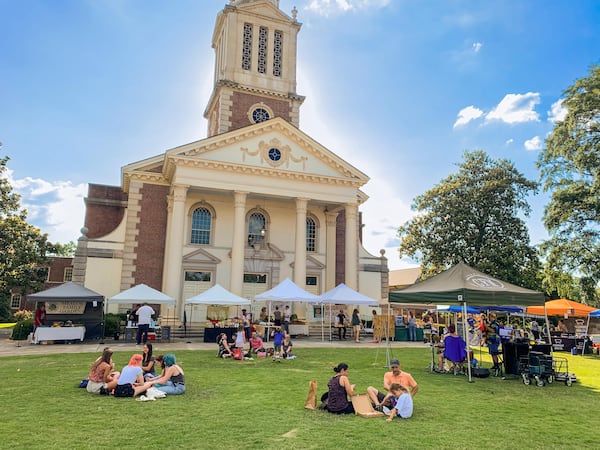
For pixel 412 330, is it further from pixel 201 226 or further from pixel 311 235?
pixel 201 226

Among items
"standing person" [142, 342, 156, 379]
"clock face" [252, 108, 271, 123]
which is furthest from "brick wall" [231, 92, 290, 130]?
"standing person" [142, 342, 156, 379]

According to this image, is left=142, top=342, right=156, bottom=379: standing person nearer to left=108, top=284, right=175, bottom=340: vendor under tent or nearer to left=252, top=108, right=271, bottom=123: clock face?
left=108, top=284, right=175, bottom=340: vendor under tent

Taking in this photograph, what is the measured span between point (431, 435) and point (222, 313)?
1903 centimetres

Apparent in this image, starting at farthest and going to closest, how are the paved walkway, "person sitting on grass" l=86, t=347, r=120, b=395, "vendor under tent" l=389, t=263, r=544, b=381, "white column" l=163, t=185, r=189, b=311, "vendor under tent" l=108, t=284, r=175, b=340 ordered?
1. "white column" l=163, t=185, r=189, b=311
2. "vendor under tent" l=108, t=284, r=175, b=340
3. the paved walkway
4. "vendor under tent" l=389, t=263, r=544, b=381
5. "person sitting on grass" l=86, t=347, r=120, b=395

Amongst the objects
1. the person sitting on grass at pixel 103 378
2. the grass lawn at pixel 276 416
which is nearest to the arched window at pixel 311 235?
the grass lawn at pixel 276 416

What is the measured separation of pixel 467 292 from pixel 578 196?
19.5 meters

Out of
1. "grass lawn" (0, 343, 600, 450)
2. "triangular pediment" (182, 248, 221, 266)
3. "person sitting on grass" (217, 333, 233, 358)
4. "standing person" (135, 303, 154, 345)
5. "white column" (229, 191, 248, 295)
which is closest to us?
"grass lawn" (0, 343, 600, 450)

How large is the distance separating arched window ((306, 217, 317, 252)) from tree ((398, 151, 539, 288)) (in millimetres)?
13795

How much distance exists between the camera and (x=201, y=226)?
25.6m

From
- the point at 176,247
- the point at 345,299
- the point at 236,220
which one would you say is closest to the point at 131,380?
the point at 345,299

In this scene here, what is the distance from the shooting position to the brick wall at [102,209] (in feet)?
98.7

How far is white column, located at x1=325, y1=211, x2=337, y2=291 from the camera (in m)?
27.2

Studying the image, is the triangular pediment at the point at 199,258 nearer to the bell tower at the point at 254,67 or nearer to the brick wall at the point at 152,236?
the brick wall at the point at 152,236

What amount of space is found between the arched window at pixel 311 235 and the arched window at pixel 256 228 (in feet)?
9.47
